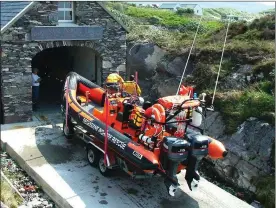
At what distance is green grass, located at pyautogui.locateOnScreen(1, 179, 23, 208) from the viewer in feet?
19.4

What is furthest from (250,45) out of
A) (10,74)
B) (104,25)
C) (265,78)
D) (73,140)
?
(10,74)

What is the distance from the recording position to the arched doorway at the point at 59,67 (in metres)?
12.7

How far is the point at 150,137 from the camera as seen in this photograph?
7.02 m

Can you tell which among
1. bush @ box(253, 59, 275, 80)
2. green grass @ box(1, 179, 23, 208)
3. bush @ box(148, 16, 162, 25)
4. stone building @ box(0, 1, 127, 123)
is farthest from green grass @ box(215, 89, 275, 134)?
bush @ box(148, 16, 162, 25)

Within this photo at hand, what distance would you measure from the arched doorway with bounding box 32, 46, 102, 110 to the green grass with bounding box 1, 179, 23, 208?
525 cm

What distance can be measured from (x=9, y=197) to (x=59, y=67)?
31.0ft

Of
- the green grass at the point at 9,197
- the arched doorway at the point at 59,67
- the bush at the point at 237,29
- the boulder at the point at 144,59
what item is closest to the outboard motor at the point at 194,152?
the green grass at the point at 9,197

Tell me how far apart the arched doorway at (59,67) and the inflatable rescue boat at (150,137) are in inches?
155

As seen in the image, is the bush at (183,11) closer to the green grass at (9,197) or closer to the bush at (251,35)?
the bush at (251,35)

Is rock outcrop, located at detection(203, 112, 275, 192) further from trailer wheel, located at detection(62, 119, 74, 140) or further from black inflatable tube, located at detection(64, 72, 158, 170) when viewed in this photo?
trailer wheel, located at detection(62, 119, 74, 140)

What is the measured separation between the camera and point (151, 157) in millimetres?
6703

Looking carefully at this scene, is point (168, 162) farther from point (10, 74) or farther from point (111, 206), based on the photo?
point (10, 74)

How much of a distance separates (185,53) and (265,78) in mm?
3097

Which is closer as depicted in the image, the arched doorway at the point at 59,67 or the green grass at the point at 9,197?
the green grass at the point at 9,197
